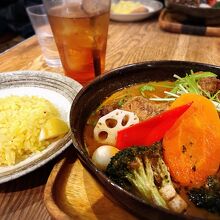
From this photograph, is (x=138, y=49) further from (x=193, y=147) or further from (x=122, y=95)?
(x=193, y=147)

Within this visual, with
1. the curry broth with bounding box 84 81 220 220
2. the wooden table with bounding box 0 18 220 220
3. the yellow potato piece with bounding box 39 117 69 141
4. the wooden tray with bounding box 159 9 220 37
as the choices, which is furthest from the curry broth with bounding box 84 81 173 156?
the wooden tray with bounding box 159 9 220 37

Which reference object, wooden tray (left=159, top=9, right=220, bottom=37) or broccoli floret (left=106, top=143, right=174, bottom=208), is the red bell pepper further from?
wooden tray (left=159, top=9, right=220, bottom=37)

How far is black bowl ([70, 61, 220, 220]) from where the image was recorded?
2.83 feet

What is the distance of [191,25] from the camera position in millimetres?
2576

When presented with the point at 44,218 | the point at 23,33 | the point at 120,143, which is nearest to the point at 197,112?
the point at 120,143

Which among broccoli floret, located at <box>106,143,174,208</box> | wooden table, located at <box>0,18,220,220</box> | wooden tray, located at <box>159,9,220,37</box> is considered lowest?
wooden table, located at <box>0,18,220,220</box>

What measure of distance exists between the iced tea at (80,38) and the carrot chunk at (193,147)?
0.84 m

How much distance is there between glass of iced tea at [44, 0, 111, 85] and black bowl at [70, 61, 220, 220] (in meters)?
0.36

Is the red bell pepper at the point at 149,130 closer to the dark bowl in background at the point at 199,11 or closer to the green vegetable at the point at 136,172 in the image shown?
the green vegetable at the point at 136,172

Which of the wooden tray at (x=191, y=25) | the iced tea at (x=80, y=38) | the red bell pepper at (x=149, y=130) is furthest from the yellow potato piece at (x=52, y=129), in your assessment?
the wooden tray at (x=191, y=25)

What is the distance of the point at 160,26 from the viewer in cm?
269

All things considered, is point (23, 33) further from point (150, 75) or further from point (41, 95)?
point (150, 75)

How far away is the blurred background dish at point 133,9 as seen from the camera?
2.87 meters

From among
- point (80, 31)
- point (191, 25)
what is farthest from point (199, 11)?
point (80, 31)
